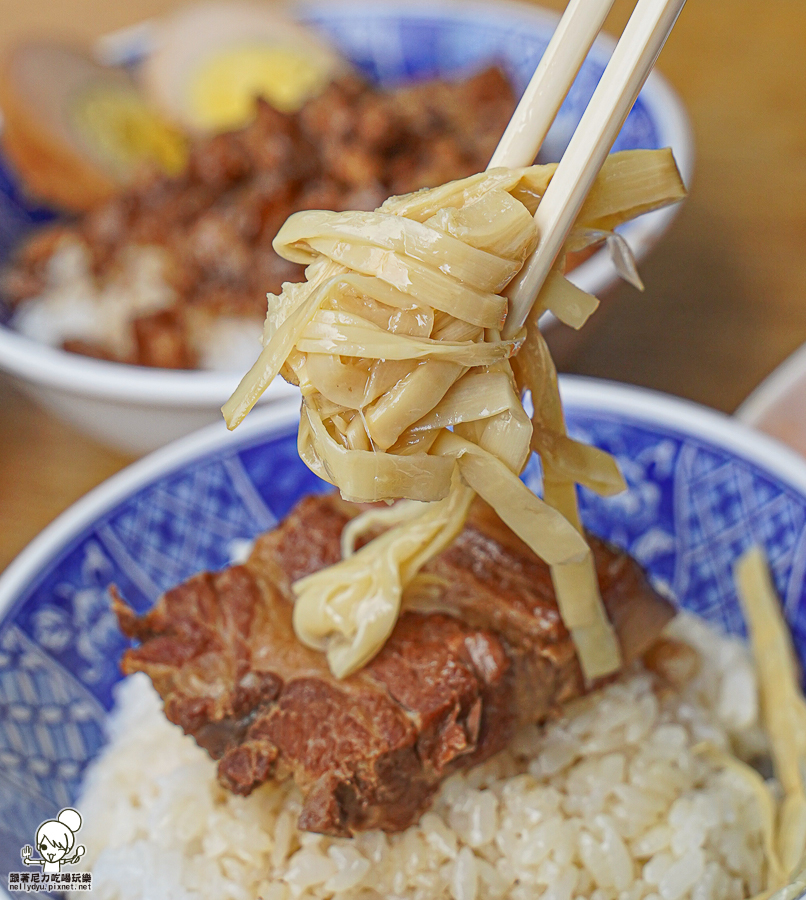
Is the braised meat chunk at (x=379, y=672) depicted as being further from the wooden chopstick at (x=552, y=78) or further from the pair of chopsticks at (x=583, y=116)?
the wooden chopstick at (x=552, y=78)

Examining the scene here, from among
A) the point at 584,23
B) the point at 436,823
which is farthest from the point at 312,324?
the point at 436,823

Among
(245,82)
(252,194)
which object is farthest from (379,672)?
(245,82)

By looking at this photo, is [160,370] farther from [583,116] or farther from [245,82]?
[245,82]

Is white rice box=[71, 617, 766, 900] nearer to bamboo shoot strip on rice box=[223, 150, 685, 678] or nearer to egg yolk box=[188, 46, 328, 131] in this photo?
bamboo shoot strip on rice box=[223, 150, 685, 678]

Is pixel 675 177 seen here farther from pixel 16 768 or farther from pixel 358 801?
pixel 16 768

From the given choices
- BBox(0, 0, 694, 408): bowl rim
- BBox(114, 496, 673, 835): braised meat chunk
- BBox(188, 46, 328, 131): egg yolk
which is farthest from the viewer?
BBox(188, 46, 328, 131): egg yolk

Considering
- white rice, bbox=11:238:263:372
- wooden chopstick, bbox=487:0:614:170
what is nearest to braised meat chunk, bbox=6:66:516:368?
white rice, bbox=11:238:263:372
